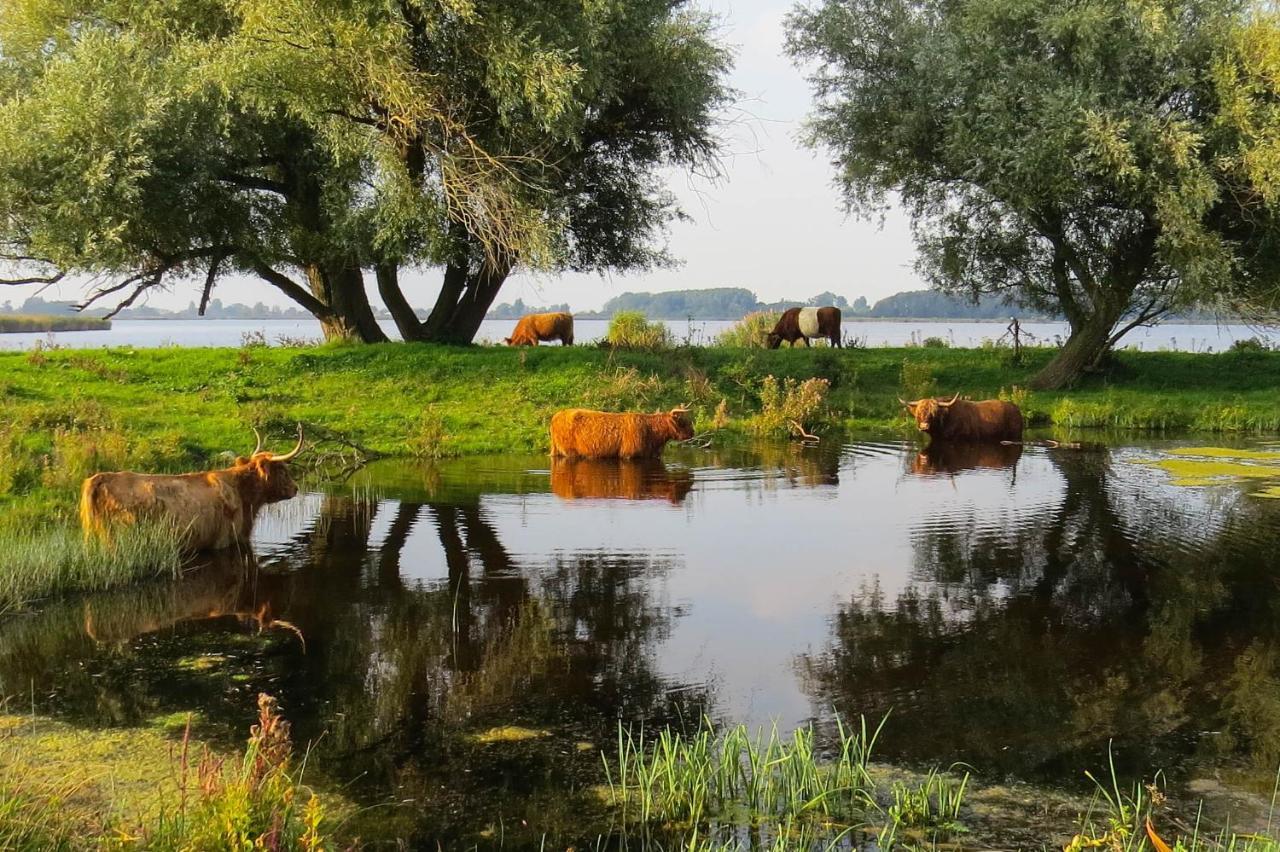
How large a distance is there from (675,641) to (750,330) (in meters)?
23.5

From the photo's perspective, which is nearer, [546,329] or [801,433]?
[801,433]

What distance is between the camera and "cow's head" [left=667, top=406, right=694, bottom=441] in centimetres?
1590

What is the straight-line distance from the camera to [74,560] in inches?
346

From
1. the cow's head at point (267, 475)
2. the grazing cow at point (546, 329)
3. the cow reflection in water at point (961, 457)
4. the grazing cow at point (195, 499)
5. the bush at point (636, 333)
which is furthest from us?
the grazing cow at point (546, 329)

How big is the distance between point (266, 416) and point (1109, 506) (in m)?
11.6

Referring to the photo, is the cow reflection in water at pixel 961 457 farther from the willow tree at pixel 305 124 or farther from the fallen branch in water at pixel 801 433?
the willow tree at pixel 305 124

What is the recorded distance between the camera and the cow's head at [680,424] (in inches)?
626

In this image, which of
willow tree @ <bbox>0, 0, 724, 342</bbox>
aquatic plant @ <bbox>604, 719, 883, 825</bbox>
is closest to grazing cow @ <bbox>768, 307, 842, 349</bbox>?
willow tree @ <bbox>0, 0, 724, 342</bbox>

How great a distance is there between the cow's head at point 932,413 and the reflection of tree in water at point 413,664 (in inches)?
378

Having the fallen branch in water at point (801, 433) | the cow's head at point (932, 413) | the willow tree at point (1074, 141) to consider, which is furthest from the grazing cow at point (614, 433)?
the willow tree at point (1074, 141)

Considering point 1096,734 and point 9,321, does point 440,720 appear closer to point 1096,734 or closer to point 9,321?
point 1096,734

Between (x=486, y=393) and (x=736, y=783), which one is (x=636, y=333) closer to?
(x=486, y=393)

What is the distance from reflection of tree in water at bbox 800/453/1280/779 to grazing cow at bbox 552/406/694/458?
530 centimetres

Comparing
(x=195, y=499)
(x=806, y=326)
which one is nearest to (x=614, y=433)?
(x=195, y=499)
